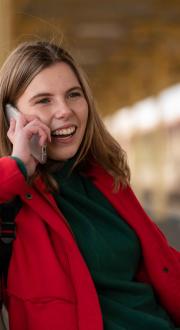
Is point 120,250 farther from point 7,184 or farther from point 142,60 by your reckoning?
point 142,60

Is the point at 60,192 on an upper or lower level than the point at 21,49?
lower

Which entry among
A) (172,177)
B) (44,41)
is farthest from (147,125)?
(44,41)

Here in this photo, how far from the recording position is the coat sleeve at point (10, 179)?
1.95m

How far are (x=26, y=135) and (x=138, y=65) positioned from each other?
96.9ft

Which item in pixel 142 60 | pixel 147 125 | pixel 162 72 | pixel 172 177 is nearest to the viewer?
pixel 162 72

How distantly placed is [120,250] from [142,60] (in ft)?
91.6

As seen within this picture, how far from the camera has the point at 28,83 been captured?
222 cm

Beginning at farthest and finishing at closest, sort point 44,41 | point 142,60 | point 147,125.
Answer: point 147,125 < point 142,60 < point 44,41

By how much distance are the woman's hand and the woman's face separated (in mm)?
52

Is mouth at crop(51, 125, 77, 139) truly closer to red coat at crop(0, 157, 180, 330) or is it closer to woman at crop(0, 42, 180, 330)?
woman at crop(0, 42, 180, 330)

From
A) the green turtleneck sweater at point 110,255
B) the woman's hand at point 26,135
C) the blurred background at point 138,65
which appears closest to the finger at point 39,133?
the woman's hand at point 26,135

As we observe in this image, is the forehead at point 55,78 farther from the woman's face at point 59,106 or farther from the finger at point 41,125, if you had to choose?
the finger at point 41,125

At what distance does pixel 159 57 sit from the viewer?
25.5 metres

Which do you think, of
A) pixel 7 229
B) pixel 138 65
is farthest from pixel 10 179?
pixel 138 65
